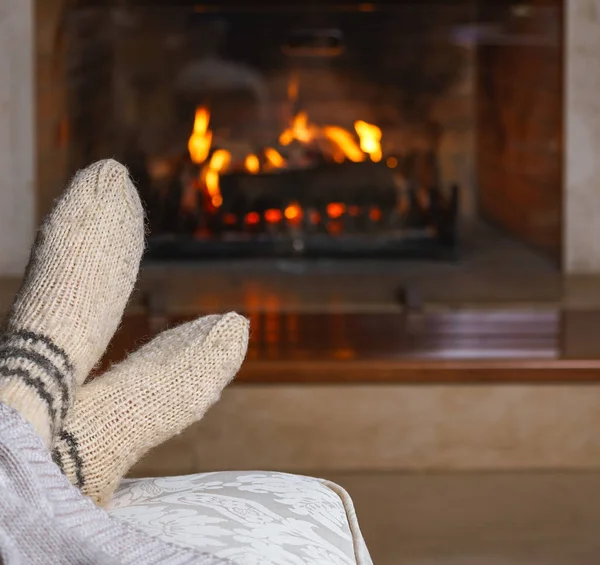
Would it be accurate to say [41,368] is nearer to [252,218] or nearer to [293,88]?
[252,218]

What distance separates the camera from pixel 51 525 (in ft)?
1.60

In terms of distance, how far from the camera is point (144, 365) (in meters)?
0.76

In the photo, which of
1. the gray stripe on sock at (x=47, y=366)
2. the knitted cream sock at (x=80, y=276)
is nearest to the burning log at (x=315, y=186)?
the knitted cream sock at (x=80, y=276)

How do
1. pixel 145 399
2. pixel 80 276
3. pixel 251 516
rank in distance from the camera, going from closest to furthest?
pixel 251 516 → pixel 145 399 → pixel 80 276

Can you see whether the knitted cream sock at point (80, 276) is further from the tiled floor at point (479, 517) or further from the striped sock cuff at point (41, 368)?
the tiled floor at point (479, 517)

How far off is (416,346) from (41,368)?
2.79 feet

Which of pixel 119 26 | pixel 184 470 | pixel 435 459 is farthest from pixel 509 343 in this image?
pixel 119 26

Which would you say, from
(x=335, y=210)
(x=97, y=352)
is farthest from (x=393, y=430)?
(x=335, y=210)

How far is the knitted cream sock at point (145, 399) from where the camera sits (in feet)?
2.20

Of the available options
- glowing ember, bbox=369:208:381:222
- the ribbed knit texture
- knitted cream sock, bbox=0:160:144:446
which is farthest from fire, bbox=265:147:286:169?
the ribbed knit texture

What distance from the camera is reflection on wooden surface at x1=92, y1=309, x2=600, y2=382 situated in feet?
4.30

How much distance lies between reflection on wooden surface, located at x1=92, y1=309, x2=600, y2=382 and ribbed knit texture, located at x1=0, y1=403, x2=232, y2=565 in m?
0.55

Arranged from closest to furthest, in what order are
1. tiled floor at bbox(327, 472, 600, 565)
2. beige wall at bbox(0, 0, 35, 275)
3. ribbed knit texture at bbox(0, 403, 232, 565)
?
ribbed knit texture at bbox(0, 403, 232, 565)
tiled floor at bbox(327, 472, 600, 565)
beige wall at bbox(0, 0, 35, 275)

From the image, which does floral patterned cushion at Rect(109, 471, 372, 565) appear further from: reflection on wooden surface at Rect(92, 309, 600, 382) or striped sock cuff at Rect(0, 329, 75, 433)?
reflection on wooden surface at Rect(92, 309, 600, 382)
